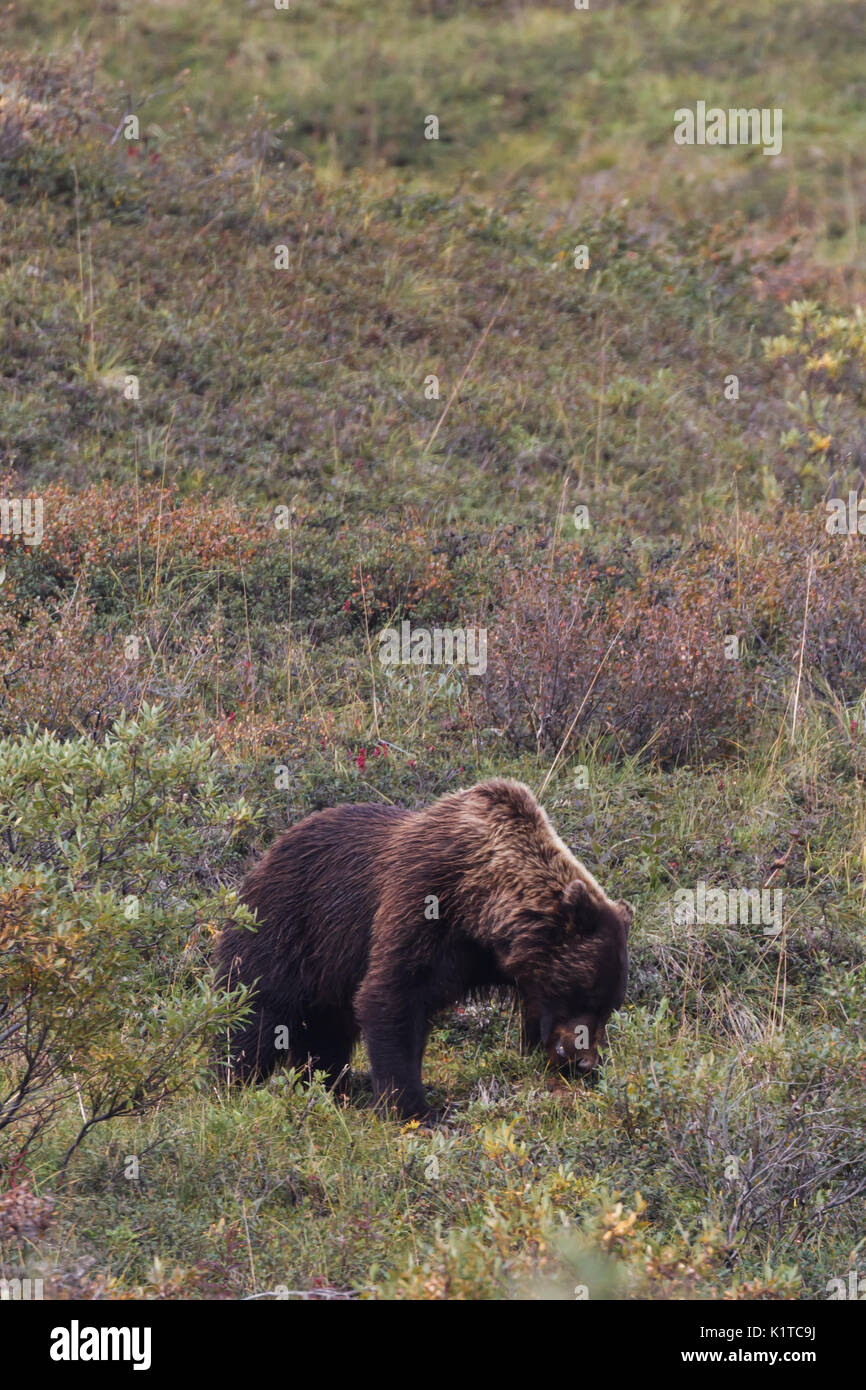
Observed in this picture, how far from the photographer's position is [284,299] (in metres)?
12.2

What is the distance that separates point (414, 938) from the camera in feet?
18.3

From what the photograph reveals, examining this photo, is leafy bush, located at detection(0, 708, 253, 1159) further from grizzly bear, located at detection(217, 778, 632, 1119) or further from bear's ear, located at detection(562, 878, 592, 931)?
bear's ear, located at detection(562, 878, 592, 931)

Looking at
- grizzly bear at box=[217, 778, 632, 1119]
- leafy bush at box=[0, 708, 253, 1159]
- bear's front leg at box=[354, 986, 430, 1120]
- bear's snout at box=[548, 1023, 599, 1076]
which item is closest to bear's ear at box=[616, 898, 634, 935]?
grizzly bear at box=[217, 778, 632, 1119]

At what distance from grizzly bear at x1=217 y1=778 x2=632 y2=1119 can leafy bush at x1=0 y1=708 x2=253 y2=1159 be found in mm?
653

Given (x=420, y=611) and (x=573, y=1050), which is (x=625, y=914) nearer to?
(x=573, y=1050)

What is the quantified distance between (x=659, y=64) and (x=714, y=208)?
17.0 ft

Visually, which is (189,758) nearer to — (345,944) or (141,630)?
(345,944)

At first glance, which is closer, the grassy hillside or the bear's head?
the grassy hillside

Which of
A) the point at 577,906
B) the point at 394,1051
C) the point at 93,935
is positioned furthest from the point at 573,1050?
the point at 93,935

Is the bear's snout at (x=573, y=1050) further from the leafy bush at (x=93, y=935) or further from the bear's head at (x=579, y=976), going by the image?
the leafy bush at (x=93, y=935)

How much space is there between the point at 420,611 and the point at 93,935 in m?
4.78

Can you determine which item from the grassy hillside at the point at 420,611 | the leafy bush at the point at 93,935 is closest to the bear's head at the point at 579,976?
the grassy hillside at the point at 420,611

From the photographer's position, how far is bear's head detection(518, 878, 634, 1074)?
5.52 metres

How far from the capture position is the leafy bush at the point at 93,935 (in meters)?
4.50
